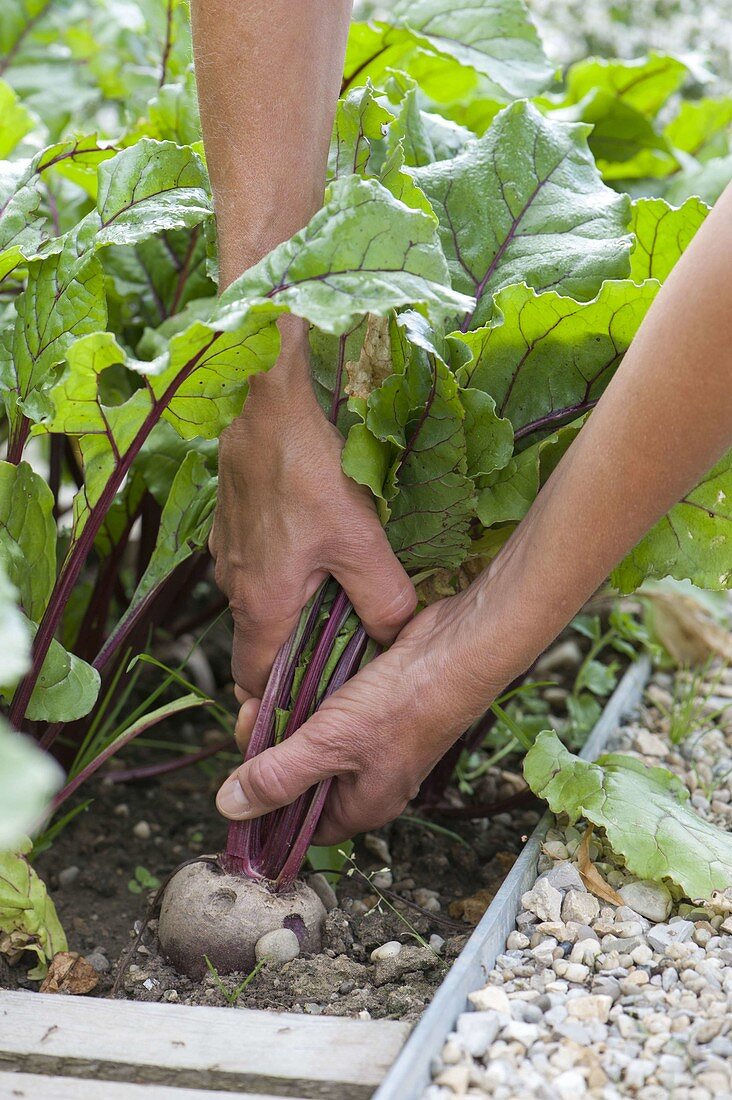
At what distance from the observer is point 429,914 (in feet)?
3.63

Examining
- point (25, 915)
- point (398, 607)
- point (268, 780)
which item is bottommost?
point (25, 915)

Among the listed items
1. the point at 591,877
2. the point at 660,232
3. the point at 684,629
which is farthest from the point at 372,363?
the point at 684,629

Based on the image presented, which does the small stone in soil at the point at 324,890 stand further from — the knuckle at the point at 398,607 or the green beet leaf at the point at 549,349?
the green beet leaf at the point at 549,349

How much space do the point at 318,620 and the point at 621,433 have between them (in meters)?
0.39

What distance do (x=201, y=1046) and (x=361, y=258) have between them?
65 centimetres

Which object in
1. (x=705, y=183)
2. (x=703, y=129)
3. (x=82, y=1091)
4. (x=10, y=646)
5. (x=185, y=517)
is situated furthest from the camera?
(x=703, y=129)

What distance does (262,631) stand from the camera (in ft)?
3.51

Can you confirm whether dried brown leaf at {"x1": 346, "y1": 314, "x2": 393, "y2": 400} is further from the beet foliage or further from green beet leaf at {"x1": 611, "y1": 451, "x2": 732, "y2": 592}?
green beet leaf at {"x1": 611, "y1": 451, "x2": 732, "y2": 592}

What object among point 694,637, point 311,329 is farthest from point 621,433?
point 694,637

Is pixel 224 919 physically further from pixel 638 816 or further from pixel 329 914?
pixel 638 816

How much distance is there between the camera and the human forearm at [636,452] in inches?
31.8

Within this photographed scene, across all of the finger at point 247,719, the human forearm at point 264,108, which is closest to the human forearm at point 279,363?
the human forearm at point 264,108

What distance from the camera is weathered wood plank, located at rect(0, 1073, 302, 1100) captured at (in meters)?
0.75

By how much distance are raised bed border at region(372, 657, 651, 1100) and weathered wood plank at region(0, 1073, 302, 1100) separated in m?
0.10
